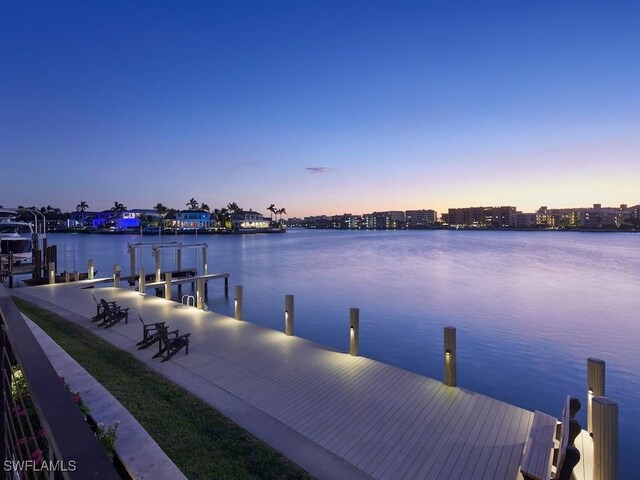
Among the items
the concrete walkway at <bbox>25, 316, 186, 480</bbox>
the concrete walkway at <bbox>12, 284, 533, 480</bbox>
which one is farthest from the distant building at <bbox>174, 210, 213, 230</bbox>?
the concrete walkway at <bbox>25, 316, 186, 480</bbox>

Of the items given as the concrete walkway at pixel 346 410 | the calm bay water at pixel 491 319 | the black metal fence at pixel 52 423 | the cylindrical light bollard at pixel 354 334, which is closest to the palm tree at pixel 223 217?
the calm bay water at pixel 491 319

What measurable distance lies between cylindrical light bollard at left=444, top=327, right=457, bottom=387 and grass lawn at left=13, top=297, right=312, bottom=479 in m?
5.04

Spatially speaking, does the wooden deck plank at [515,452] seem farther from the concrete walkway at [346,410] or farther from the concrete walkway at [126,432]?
the concrete walkway at [126,432]

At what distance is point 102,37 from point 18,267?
1981 cm

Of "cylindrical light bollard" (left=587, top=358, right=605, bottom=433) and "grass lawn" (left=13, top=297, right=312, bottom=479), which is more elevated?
"cylindrical light bollard" (left=587, top=358, right=605, bottom=433)

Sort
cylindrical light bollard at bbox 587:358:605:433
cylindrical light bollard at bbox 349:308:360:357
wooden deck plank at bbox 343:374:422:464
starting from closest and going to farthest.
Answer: wooden deck plank at bbox 343:374:422:464, cylindrical light bollard at bbox 587:358:605:433, cylindrical light bollard at bbox 349:308:360:357

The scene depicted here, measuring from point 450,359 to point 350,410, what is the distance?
319 cm

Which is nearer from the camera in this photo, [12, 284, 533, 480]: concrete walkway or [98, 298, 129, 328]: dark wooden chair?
[12, 284, 533, 480]: concrete walkway

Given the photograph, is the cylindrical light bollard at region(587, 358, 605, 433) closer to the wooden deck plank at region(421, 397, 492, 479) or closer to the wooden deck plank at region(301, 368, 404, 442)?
the wooden deck plank at region(421, 397, 492, 479)

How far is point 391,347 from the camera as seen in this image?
18.3m

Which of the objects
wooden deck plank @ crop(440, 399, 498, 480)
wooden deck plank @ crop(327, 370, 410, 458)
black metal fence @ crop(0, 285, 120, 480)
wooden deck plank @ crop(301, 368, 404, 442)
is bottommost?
wooden deck plank @ crop(440, 399, 498, 480)

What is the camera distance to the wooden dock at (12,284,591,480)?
6316mm

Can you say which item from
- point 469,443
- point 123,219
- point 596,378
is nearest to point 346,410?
point 469,443

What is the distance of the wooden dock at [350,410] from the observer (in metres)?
6.32
